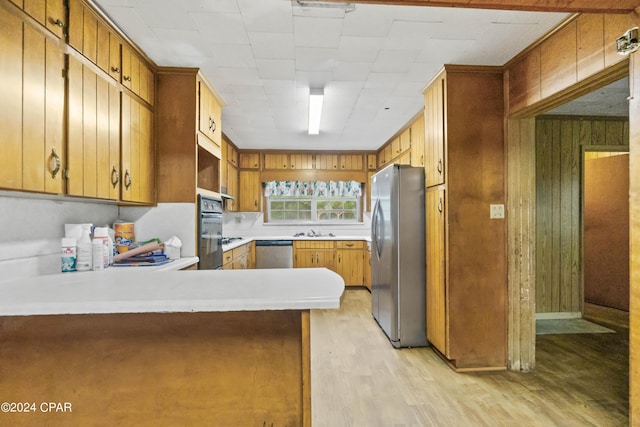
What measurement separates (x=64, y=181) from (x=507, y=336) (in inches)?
126

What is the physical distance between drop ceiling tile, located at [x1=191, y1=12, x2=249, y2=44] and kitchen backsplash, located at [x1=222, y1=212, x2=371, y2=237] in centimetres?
396

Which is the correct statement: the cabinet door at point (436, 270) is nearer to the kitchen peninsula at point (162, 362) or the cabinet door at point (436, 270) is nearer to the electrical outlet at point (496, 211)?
the electrical outlet at point (496, 211)

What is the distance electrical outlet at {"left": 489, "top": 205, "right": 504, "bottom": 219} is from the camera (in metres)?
2.69

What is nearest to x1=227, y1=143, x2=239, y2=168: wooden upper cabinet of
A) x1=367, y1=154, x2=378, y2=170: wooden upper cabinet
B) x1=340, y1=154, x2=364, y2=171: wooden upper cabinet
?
x1=340, y1=154, x2=364, y2=171: wooden upper cabinet

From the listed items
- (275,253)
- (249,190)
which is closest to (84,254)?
(275,253)

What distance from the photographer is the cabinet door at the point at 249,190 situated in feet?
19.0

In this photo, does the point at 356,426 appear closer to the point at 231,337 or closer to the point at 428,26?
the point at 231,337

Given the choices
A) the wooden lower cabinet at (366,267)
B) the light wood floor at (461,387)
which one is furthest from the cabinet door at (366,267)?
the light wood floor at (461,387)

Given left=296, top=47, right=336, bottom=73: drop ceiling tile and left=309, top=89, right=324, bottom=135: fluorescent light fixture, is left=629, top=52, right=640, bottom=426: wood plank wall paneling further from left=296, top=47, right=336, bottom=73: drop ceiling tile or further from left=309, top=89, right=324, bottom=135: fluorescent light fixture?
left=309, top=89, right=324, bottom=135: fluorescent light fixture

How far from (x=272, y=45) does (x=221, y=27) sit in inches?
14.2

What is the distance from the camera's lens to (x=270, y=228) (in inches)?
242

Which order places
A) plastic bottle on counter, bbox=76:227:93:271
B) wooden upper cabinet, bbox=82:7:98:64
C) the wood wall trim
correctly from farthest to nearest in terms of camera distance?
plastic bottle on counter, bbox=76:227:93:271 < wooden upper cabinet, bbox=82:7:98:64 < the wood wall trim

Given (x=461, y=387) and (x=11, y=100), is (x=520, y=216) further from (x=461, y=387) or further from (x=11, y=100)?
(x=11, y=100)

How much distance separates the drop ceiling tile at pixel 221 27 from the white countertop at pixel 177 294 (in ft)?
4.99
